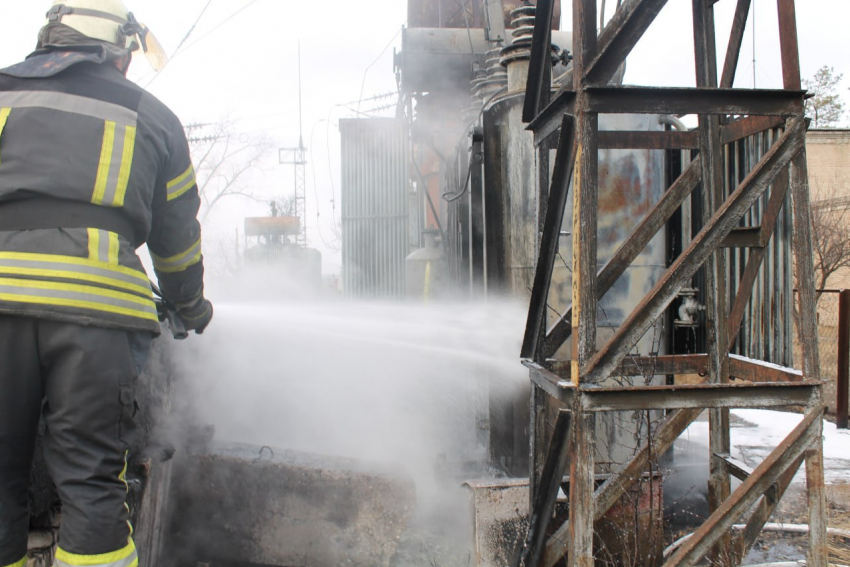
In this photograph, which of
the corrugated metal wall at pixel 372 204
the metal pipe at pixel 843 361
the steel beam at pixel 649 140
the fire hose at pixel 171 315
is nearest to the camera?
the fire hose at pixel 171 315

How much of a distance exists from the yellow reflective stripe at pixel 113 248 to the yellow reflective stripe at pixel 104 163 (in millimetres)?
128

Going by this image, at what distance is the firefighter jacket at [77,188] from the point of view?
2.12 metres

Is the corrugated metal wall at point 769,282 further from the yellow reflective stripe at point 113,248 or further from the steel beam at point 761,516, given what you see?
the yellow reflective stripe at point 113,248

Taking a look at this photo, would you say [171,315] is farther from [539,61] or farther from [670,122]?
[670,122]

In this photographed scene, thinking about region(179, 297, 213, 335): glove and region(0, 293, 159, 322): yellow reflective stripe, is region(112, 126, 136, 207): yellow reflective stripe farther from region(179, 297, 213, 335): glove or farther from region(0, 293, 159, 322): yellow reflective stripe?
region(179, 297, 213, 335): glove

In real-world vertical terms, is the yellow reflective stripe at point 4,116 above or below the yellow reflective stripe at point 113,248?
above

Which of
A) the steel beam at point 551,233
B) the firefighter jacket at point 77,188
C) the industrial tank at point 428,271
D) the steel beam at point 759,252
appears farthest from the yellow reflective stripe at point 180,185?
the industrial tank at point 428,271

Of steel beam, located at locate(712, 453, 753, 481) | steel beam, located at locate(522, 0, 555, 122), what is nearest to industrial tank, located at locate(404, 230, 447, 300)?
steel beam, located at locate(522, 0, 555, 122)

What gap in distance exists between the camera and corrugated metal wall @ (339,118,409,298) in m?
18.3

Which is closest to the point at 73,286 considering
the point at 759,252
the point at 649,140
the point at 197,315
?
the point at 197,315

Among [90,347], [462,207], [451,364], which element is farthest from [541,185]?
[462,207]

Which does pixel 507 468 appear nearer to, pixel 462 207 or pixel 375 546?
pixel 375 546

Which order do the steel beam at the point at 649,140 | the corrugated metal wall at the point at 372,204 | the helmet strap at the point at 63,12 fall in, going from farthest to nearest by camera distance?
1. the corrugated metal wall at the point at 372,204
2. the steel beam at the point at 649,140
3. the helmet strap at the point at 63,12

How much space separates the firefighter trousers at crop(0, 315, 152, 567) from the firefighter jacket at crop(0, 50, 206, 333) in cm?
10
